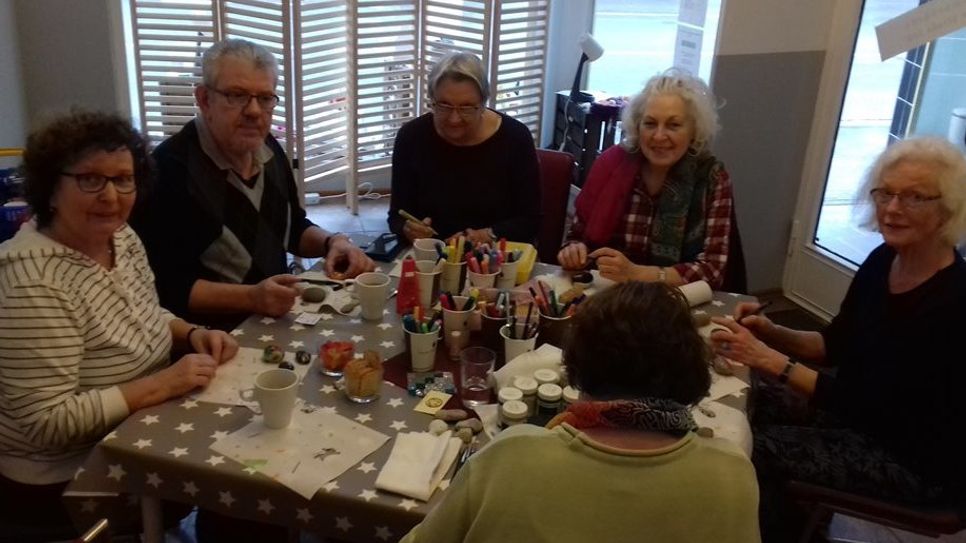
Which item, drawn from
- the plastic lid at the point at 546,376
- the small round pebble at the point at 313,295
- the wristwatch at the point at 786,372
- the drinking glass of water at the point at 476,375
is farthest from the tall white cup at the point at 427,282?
the wristwatch at the point at 786,372

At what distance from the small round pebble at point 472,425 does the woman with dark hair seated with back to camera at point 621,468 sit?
391 mm

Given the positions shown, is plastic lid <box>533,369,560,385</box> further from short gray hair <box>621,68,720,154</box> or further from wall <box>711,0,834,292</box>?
wall <box>711,0,834,292</box>

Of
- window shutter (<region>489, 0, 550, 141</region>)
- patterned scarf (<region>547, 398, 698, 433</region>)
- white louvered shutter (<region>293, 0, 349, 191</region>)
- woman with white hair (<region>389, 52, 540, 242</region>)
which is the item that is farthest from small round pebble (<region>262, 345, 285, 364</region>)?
window shutter (<region>489, 0, 550, 141</region>)

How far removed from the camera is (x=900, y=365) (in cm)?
181

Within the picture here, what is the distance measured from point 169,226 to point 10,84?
1791 mm

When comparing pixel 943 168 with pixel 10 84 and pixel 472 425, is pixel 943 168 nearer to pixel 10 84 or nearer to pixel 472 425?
pixel 472 425

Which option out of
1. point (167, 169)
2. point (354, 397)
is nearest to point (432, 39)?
point (167, 169)

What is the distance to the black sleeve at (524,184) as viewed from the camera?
8.90 ft

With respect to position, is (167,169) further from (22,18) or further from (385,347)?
(22,18)

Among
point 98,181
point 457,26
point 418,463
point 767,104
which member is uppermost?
point 457,26

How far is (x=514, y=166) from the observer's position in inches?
107

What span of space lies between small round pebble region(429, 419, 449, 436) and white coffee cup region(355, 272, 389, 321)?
0.46 metres

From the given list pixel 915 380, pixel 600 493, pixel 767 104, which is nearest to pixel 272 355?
pixel 600 493

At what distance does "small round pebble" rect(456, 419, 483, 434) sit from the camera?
1.49m
